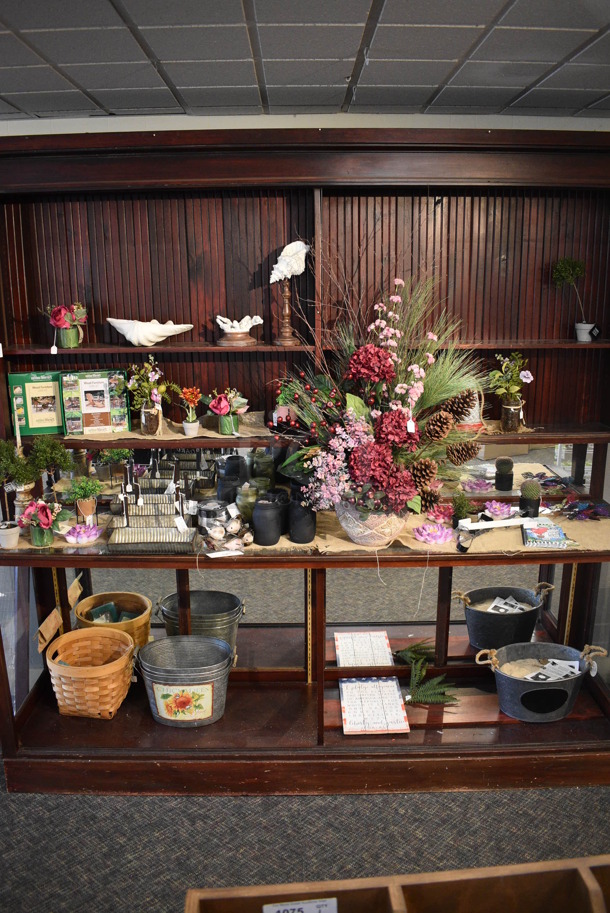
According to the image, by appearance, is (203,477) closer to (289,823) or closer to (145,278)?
(145,278)

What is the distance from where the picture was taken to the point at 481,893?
5.27ft

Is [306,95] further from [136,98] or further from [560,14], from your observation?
[560,14]

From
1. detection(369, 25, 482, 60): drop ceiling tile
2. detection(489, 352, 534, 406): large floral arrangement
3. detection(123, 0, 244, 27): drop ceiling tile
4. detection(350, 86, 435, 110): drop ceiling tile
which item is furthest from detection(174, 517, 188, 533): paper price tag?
detection(350, 86, 435, 110): drop ceiling tile

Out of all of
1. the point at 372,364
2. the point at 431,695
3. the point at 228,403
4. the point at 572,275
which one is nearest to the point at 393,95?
the point at 572,275

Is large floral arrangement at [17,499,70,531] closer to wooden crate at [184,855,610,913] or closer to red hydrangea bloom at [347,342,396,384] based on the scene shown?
red hydrangea bloom at [347,342,396,384]

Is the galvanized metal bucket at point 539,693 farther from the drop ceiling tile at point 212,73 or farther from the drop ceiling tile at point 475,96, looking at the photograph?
the drop ceiling tile at point 475,96

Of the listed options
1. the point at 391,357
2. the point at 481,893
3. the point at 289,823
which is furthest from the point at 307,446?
the point at 481,893

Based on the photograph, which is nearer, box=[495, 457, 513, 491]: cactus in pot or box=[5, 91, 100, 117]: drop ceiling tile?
box=[495, 457, 513, 491]: cactus in pot

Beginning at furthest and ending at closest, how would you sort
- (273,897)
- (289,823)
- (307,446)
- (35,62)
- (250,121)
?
(250,121)
(35,62)
(307,446)
(289,823)
(273,897)

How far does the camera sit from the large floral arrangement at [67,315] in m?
3.44

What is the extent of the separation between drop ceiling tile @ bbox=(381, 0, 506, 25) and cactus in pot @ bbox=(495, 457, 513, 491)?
2.18 m

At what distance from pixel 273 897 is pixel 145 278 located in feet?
8.92

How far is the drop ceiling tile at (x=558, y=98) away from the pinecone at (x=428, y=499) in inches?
144

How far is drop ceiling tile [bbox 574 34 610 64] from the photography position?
4320 mm
